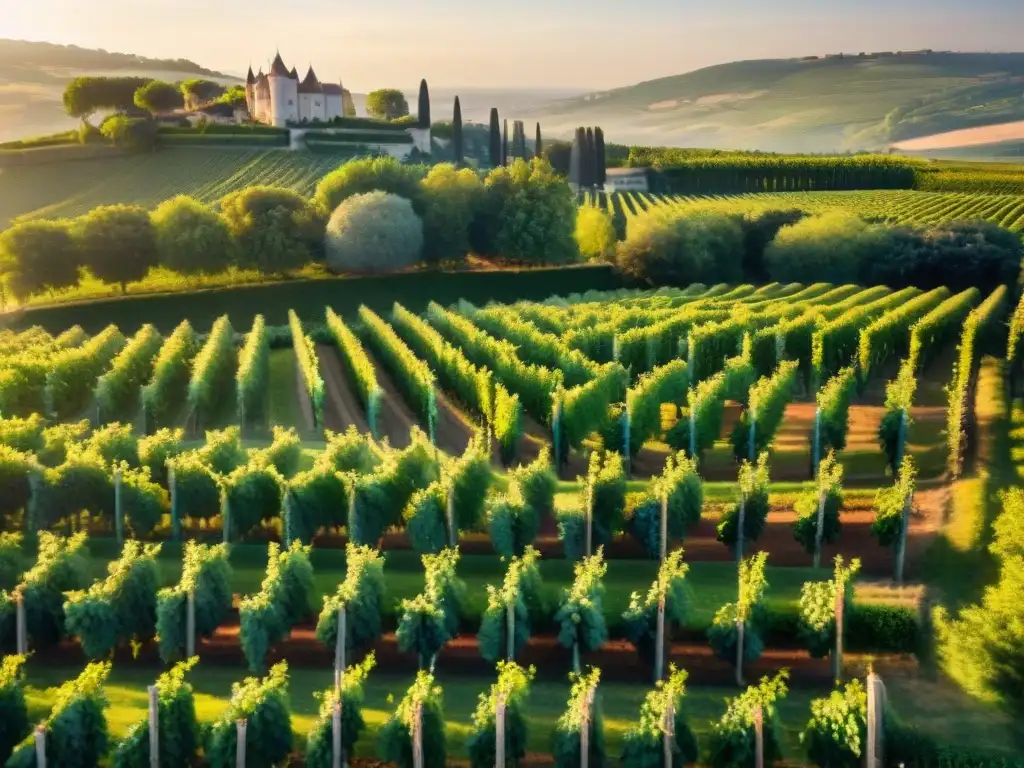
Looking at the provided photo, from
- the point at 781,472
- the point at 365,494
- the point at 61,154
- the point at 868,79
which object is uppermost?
the point at 868,79

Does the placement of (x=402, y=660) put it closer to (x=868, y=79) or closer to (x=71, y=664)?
(x=71, y=664)

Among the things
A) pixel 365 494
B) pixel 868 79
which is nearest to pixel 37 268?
pixel 365 494

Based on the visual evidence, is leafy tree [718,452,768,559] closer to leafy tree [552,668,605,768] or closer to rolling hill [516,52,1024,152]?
leafy tree [552,668,605,768]

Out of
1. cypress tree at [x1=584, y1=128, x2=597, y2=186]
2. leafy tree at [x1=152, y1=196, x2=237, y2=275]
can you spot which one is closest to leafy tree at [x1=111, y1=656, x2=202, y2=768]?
leafy tree at [x1=152, y1=196, x2=237, y2=275]

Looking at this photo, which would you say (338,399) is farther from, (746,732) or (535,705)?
(746,732)

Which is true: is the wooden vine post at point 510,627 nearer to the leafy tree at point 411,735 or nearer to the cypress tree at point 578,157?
the leafy tree at point 411,735

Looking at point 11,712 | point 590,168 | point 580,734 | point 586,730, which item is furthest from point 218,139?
point 586,730
